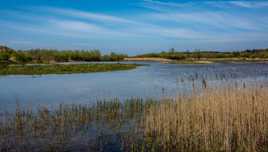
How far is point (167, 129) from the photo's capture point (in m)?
8.11

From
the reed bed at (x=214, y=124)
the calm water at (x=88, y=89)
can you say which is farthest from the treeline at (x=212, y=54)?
the reed bed at (x=214, y=124)

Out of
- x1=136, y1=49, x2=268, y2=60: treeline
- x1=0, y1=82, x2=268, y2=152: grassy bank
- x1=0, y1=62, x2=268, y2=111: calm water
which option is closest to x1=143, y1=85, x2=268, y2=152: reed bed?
x1=0, y1=82, x2=268, y2=152: grassy bank

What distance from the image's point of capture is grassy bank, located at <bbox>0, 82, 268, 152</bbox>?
24.3 ft

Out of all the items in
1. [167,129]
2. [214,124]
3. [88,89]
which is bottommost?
[88,89]

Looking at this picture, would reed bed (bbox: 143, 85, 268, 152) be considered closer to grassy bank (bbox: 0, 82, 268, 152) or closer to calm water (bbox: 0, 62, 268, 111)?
grassy bank (bbox: 0, 82, 268, 152)

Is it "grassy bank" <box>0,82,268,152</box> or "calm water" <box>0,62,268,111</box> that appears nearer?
"grassy bank" <box>0,82,268,152</box>

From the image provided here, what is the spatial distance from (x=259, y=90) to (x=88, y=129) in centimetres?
625

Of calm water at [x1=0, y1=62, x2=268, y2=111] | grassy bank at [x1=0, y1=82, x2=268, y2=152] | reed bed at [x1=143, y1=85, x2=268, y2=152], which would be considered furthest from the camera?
calm water at [x1=0, y1=62, x2=268, y2=111]

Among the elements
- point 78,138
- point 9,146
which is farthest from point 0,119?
point 78,138

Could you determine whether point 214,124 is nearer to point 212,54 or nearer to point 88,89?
point 88,89

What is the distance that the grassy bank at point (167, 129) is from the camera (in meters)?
7.40

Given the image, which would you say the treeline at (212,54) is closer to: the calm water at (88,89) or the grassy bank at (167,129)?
the calm water at (88,89)

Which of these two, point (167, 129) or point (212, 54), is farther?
point (212, 54)

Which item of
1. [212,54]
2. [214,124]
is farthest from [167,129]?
[212,54]
